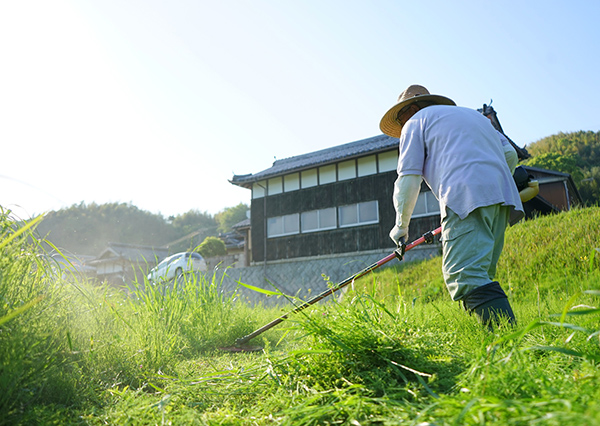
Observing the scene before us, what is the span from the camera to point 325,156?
18.0 metres

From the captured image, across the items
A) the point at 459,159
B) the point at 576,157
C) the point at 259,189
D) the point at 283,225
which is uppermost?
the point at 576,157

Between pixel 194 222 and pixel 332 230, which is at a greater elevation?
pixel 194 222

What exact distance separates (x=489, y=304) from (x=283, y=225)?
50.7ft

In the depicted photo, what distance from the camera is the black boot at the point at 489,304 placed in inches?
83.6

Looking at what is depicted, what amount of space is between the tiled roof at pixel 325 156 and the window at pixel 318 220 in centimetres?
179

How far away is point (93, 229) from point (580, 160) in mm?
49572

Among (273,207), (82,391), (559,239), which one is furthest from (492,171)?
(273,207)

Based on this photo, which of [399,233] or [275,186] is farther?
[275,186]

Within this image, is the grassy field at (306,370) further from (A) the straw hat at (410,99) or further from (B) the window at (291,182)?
(B) the window at (291,182)

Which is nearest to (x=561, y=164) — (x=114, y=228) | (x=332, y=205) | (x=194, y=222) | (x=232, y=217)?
(x=332, y=205)

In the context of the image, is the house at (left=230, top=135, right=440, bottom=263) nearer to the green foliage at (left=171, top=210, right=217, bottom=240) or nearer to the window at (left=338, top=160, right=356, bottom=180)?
the window at (left=338, top=160, right=356, bottom=180)

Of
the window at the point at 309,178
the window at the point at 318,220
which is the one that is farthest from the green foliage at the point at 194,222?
the window at the point at 318,220

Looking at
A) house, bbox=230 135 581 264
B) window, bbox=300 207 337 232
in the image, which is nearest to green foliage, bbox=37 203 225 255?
house, bbox=230 135 581 264

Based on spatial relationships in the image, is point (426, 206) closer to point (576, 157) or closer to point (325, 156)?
point (325, 156)
